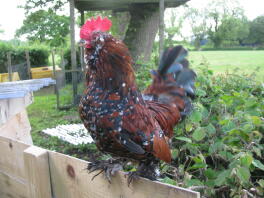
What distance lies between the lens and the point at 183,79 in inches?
72.1

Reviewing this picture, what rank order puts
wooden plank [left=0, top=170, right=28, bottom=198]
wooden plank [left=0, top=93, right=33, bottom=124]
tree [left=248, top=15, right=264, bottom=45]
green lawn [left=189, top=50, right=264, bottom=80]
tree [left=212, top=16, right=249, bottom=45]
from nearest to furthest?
wooden plank [left=0, top=170, right=28, bottom=198] → wooden plank [left=0, top=93, right=33, bottom=124] → green lawn [left=189, top=50, right=264, bottom=80] → tree [left=212, top=16, right=249, bottom=45] → tree [left=248, top=15, right=264, bottom=45]

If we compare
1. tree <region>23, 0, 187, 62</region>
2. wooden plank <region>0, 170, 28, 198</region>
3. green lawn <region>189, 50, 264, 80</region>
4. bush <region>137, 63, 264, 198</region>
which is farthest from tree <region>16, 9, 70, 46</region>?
wooden plank <region>0, 170, 28, 198</region>

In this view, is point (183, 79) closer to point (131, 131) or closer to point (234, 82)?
point (131, 131)

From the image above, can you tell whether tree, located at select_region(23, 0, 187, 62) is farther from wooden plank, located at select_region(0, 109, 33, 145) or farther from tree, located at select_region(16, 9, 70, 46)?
wooden plank, located at select_region(0, 109, 33, 145)

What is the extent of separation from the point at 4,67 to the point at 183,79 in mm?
15163

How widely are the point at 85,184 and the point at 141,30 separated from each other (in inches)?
269

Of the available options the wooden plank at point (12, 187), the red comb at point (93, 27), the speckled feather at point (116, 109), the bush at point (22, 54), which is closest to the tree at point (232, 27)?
the bush at point (22, 54)

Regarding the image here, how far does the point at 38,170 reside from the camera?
1.49 m

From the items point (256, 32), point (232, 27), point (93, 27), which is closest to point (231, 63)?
point (232, 27)

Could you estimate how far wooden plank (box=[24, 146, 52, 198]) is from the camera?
4.86ft

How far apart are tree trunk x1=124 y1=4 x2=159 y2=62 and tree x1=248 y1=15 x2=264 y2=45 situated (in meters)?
28.7

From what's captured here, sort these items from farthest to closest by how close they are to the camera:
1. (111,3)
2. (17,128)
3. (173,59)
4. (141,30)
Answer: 1. (141,30)
2. (111,3)
3. (17,128)
4. (173,59)

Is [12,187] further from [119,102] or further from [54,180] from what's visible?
[119,102]

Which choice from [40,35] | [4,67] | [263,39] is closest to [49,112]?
[40,35]
